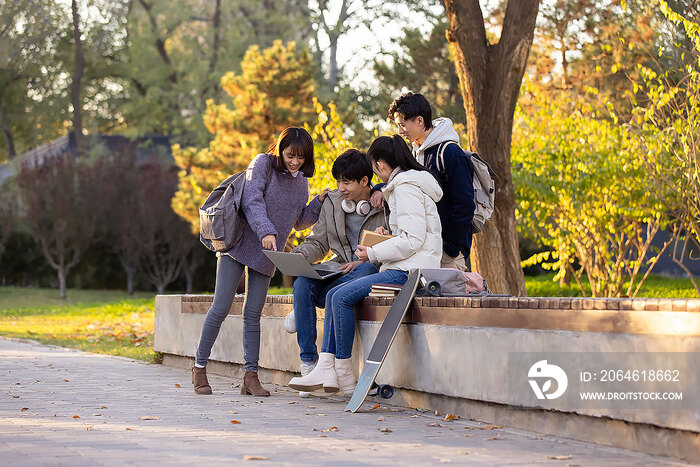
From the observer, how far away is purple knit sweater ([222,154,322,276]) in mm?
7734

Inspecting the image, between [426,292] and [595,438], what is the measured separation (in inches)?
72.7

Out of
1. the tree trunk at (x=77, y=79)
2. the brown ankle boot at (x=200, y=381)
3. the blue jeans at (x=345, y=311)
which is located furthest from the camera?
the tree trunk at (x=77, y=79)

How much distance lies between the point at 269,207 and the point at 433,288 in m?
1.63

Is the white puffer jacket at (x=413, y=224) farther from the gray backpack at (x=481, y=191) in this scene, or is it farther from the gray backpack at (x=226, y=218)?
the gray backpack at (x=226, y=218)

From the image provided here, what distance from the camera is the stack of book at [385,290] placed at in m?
6.96

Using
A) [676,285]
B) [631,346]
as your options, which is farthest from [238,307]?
[676,285]

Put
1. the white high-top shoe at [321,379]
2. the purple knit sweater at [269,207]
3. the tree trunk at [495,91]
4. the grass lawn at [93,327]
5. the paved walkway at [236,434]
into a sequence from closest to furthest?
the paved walkway at [236,434] → the white high-top shoe at [321,379] → the purple knit sweater at [269,207] → the tree trunk at [495,91] → the grass lawn at [93,327]

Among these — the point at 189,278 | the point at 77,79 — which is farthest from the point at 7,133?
the point at 189,278

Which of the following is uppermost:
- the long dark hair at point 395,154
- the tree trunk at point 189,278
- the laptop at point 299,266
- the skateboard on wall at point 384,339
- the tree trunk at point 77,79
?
the tree trunk at point 77,79

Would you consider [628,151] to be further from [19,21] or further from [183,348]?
[19,21]

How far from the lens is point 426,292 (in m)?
6.93

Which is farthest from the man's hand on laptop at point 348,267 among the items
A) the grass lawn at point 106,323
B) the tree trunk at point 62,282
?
the tree trunk at point 62,282

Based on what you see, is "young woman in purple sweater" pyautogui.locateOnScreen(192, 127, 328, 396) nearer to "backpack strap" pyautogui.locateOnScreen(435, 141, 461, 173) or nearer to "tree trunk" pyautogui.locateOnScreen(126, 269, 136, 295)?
"backpack strap" pyautogui.locateOnScreen(435, 141, 461, 173)

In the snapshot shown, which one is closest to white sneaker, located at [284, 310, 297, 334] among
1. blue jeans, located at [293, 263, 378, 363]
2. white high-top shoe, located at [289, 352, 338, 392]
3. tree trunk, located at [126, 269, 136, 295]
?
blue jeans, located at [293, 263, 378, 363]
